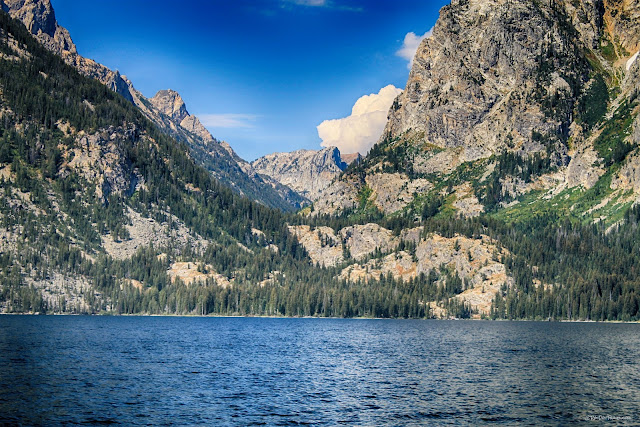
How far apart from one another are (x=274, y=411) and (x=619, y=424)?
1523 inches

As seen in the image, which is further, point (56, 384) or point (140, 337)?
point (140, 337)

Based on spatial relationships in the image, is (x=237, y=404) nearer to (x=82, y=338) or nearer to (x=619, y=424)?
(x=619, y=424)

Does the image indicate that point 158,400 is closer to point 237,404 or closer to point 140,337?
point 237,404

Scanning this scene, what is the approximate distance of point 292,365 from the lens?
11394cm

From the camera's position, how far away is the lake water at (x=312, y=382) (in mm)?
68875

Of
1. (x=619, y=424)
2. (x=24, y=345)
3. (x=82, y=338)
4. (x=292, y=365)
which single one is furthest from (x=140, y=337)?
(x=619, y=424)

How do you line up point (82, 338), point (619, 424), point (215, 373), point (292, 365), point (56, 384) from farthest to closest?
1. point (82, 338)
2. point (292, 365)
3. point (215, 373)
4. point (56, 384)
5. point (619, 424)

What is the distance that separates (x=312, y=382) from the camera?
308ft

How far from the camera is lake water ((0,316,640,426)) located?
226 ft

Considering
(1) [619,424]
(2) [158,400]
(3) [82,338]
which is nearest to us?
(1) [619,424]

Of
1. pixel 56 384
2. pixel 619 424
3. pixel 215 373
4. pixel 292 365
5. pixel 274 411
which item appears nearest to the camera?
pixel 619 424

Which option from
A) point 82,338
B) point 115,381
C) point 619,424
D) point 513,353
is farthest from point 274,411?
point 82,338

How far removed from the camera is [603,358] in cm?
12619

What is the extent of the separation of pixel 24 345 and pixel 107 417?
7720cm
